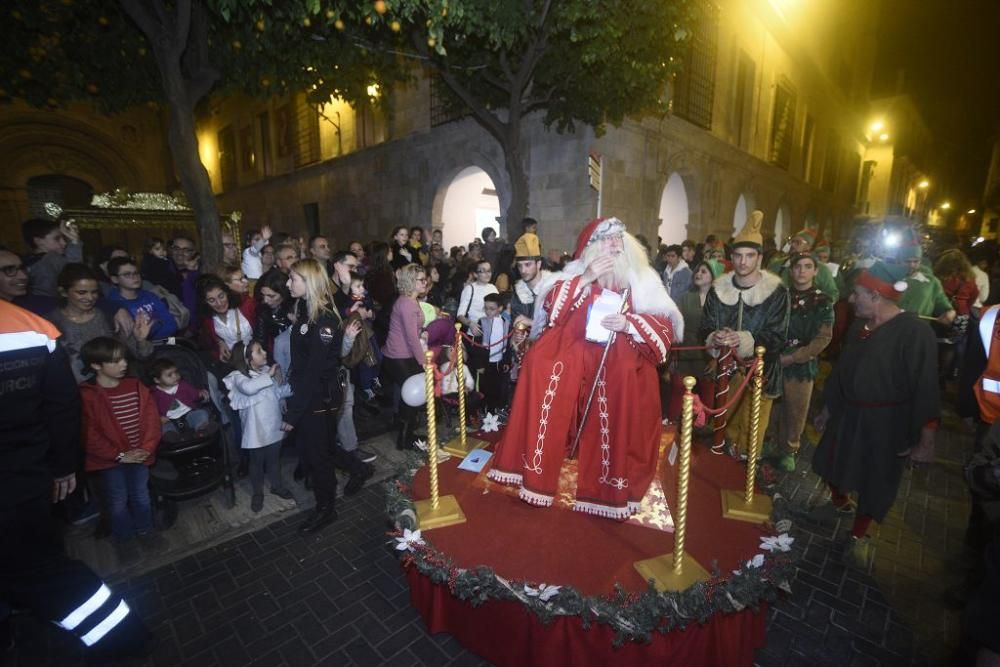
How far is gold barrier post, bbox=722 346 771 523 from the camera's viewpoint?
3.27 metres

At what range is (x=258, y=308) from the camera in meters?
5.11

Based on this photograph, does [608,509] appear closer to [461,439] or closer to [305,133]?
[461,439]

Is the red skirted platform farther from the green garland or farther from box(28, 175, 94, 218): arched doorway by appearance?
box(28, 175, 94, 218): arched doorway

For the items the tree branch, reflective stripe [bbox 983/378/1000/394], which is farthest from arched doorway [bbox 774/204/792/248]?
the tree branch

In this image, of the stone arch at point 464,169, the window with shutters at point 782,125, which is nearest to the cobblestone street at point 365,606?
the stone arch at point 464,169

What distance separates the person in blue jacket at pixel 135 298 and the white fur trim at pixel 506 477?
388cm

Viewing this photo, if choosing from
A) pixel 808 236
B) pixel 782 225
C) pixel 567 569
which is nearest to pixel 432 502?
pixel 567 569

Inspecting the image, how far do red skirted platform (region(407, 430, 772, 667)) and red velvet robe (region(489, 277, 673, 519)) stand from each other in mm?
238

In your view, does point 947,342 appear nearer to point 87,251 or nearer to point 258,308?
point 258,308

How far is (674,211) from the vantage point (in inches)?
585

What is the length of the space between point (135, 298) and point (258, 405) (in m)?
1.96

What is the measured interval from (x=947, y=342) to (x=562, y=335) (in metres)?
7.65

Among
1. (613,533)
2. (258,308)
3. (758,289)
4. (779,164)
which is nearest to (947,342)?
(758,289)

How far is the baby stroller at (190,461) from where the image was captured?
389cm
